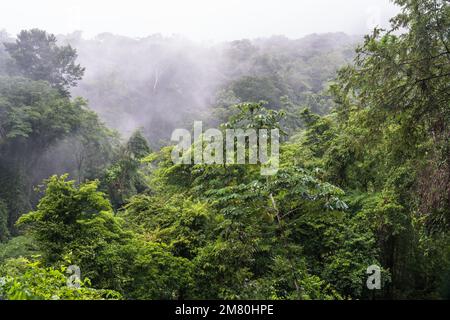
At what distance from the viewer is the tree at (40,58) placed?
93.6 ft

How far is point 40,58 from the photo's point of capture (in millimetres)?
29500

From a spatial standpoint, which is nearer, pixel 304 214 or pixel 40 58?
pixel 304 214

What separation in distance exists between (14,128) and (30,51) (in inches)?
391

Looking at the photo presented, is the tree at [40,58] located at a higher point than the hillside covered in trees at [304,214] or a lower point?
higher

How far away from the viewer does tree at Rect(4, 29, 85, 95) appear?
28516mm

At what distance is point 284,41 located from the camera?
326 feet

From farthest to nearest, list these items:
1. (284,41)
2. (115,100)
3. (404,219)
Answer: (284,41) → (115,100) → (404,219)

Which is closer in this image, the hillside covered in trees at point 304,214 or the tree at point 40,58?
the hillside covered in trees at point 304,214

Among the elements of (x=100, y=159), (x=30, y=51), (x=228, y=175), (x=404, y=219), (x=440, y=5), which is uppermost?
(x=30, y=51)

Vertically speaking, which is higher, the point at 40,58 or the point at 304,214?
the point at 40,58

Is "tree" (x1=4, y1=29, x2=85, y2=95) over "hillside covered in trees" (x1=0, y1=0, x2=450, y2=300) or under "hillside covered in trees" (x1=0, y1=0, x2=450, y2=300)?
over

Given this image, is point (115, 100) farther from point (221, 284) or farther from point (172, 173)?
point (221, 284)

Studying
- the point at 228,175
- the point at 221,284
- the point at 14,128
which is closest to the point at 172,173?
the point at 228,175

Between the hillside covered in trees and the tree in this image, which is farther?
the tree
